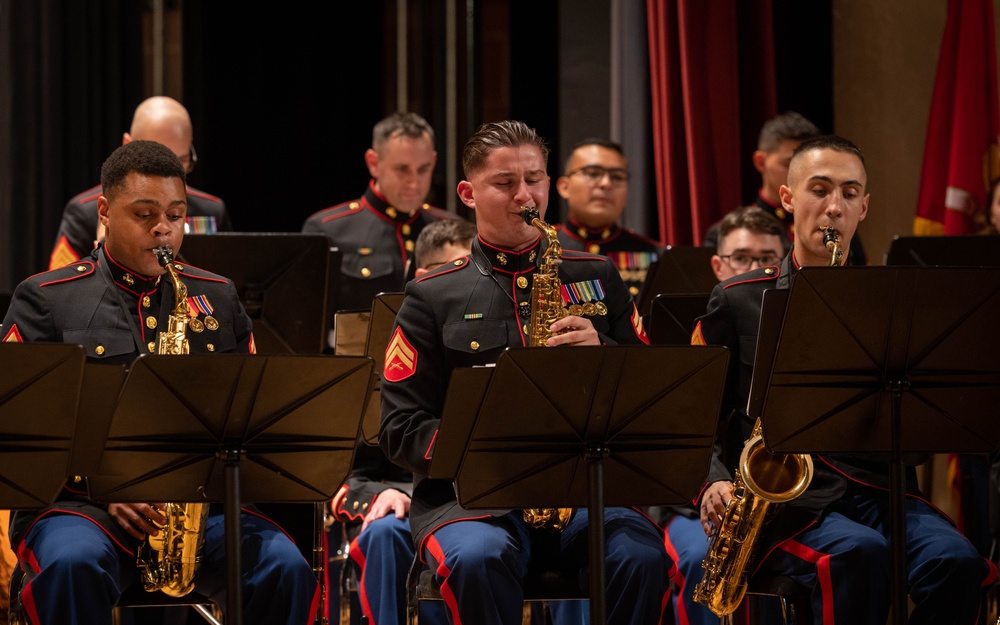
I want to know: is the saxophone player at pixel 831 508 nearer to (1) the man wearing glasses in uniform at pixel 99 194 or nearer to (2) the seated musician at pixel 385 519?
(2) the seated musician at pixel 385 519

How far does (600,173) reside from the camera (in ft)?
17.8

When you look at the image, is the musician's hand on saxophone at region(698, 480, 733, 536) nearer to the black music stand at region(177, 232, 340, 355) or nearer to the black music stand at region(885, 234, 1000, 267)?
the black music stand at region(885, 234, 1000, 267)

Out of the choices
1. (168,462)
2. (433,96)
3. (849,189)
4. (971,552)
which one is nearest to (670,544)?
(971,552)

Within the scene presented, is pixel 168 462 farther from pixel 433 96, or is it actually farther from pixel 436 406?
pixel 433 96

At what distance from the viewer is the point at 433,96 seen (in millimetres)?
7035

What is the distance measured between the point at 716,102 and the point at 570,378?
130 inches

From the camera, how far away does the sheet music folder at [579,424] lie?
264 cm

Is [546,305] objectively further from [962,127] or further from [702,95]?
[962,127]

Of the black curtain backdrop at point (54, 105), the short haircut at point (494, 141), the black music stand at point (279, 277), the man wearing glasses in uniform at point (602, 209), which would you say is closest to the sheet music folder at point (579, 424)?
the short haircut at point (494, 141)

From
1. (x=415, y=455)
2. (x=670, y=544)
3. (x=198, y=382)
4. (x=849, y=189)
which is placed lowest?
(x=670, y=544)

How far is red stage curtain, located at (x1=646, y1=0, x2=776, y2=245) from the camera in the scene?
18.4 ft

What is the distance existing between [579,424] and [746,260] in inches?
73.7

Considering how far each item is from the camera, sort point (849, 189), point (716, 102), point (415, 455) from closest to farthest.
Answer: point (415, 455), point (849, 189), point (716, 102)

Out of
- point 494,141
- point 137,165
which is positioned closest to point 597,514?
point 494,141
